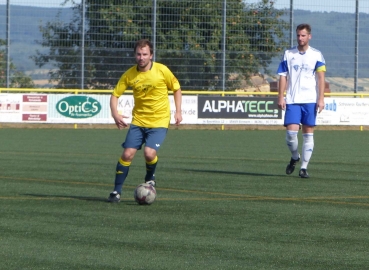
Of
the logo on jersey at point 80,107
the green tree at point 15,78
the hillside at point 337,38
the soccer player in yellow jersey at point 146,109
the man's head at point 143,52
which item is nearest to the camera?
the man's head at point 143,52

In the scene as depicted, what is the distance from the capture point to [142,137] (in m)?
10.1

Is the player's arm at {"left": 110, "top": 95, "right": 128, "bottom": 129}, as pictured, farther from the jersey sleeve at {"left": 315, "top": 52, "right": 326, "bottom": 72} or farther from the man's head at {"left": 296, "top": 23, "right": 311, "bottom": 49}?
the jersey sleeve at {"left": 315, "top": 52, "right": 326, "bottom": 72}

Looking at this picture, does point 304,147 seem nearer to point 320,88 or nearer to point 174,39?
point 320,88

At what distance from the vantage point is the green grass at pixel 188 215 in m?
6.48

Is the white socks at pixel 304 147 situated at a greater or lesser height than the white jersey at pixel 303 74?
lesser

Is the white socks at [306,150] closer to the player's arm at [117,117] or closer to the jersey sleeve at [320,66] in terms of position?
the jersey sleeve at [320,66]

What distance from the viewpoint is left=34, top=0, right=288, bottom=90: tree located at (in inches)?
1221

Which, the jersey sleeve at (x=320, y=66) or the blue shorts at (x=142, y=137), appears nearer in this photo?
the blue shorts at (x=142, y=137)

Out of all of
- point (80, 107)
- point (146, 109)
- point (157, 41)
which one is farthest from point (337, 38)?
point (146, 109)

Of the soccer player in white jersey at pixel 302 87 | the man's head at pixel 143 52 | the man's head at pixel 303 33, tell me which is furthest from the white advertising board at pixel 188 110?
the man's head at pixel 143 52

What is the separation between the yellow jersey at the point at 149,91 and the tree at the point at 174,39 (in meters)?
20.8

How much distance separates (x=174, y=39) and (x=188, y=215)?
76.3 ft

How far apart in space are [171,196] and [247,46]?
22.2 metres

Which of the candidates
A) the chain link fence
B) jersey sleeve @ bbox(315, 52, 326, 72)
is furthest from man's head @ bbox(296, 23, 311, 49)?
the chain link fence
